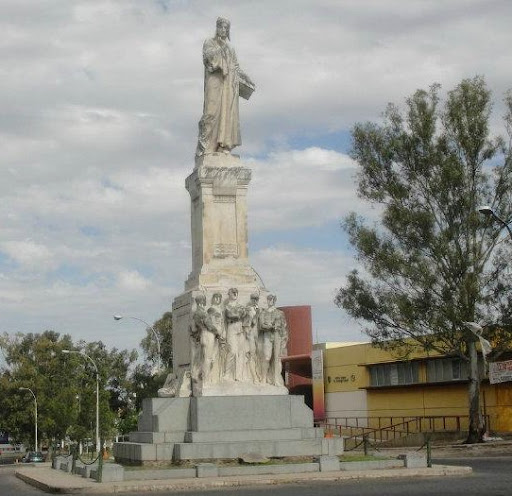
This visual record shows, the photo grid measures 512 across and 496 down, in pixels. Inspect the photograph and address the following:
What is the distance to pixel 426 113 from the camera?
40125 mm

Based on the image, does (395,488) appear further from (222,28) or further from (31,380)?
(31,380)

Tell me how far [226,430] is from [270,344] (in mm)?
2699

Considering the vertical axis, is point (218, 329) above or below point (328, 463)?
above

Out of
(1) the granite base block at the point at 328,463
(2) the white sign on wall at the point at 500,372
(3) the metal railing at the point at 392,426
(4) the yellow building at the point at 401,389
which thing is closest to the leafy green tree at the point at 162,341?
(4) the yellow building at the point at 401,389

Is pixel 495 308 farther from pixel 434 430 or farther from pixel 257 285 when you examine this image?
pixel 257 285

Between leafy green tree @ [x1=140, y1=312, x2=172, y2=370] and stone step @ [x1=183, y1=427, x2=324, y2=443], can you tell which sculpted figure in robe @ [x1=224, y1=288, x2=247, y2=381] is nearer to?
stone step @ [x1=183, y1=427, x2=324, y2=443]

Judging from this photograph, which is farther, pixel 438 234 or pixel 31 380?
pixel 31 380

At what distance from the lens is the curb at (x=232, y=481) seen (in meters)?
19.0

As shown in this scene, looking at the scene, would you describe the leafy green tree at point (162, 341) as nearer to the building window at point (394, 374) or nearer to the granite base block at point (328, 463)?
the building window at point (394, 374)

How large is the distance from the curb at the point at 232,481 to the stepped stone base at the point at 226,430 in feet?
6.40

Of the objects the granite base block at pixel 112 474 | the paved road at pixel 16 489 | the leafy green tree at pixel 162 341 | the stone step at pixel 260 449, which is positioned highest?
Answer: the leafy green tree at pixel 162 341

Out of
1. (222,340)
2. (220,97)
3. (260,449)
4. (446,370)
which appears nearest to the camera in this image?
(260,449)

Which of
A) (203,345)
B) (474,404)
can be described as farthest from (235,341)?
(474,404)

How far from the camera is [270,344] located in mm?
24375
